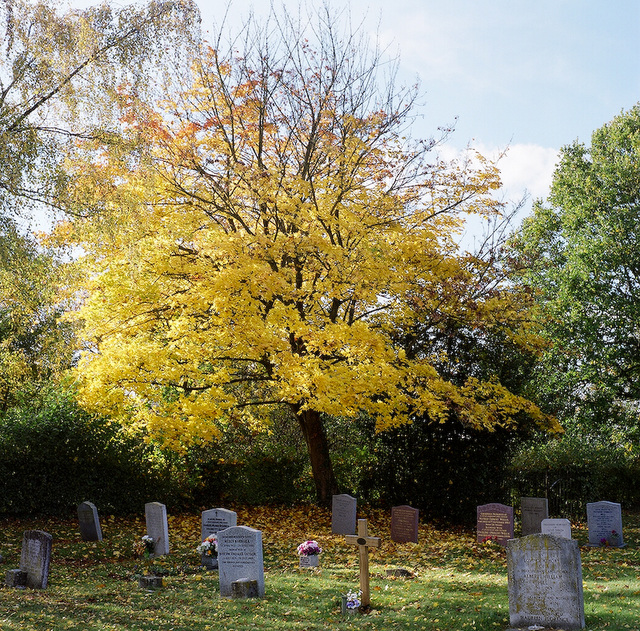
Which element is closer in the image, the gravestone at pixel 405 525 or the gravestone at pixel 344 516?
the gravestone at pixel 405 525

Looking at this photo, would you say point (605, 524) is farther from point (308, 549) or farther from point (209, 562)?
point (209, 562)

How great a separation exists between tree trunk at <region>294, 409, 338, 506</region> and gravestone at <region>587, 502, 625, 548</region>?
6375 mm

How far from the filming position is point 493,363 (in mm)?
17625

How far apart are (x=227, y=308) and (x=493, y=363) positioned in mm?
7902

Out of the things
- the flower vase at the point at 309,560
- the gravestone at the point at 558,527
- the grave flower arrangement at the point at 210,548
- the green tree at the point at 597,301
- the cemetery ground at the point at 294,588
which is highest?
the green tree at the point at 597,301

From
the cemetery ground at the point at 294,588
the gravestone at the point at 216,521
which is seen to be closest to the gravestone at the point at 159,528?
the cemetery ground at the point at 294,588

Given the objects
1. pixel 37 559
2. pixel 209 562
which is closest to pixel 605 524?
pixel 209 562

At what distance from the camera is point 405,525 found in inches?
565

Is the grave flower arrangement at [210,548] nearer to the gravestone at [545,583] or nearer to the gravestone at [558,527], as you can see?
the gravestone at [545,583]

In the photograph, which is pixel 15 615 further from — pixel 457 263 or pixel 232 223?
pixel 457 263

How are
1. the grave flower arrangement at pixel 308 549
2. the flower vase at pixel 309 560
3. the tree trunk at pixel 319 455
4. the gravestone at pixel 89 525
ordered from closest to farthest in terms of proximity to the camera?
the grave flower arrangement at pixel 308 549
the flower vase at pixel 309 560
the gravestone at pixel 89 525
the tree trunk at pixel 319 455

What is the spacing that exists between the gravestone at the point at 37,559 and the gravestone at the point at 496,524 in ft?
28.2

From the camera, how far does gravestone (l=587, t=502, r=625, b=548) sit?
46.7 feet

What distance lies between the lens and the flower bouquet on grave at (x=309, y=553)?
36.2 feet
